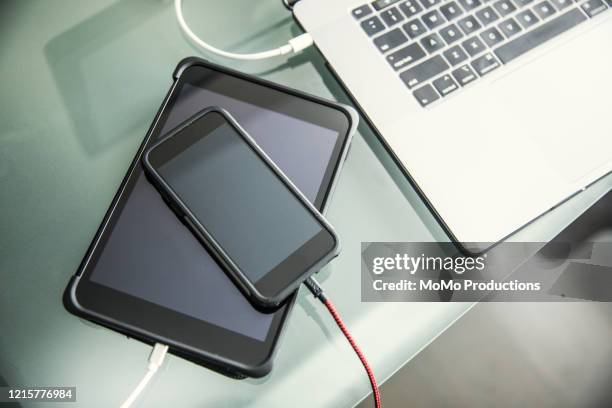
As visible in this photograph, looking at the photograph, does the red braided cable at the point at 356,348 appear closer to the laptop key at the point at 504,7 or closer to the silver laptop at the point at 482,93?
the silver laptop at the point at 482,93

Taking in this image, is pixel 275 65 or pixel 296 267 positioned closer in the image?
pixel 296 267

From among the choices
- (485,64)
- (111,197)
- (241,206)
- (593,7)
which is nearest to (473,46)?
(485,64)

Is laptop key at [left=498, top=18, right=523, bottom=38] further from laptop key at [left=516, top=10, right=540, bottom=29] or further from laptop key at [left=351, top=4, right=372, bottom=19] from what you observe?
laptop key at [left=351, top=4, right=372, bottom=19]

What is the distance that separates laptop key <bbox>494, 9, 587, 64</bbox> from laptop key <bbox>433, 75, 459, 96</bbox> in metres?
0.06

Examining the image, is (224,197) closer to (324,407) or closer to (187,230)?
(187,230)

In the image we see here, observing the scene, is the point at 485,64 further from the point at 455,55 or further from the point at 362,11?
the point at 362,11

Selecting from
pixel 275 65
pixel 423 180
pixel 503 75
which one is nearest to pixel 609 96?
pixel 503 75

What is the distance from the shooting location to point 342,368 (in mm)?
472

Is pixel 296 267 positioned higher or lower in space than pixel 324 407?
higher

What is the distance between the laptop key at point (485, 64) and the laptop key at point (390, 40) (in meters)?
0.07

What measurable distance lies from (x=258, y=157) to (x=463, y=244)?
20 cm

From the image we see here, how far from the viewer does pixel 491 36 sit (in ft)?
1.74

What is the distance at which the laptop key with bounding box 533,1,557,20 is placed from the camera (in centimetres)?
55

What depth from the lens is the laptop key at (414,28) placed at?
521 millimetres
